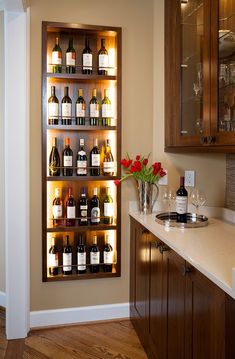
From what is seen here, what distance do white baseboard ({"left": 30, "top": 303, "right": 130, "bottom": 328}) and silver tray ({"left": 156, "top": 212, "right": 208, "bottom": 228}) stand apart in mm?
915

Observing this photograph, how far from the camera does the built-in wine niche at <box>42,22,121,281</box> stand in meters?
2.64

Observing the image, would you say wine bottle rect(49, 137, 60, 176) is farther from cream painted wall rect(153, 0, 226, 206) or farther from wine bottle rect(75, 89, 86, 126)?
cream painted wall rect(153, 0, 226, 206)

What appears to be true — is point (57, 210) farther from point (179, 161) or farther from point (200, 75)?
point (200, 75)

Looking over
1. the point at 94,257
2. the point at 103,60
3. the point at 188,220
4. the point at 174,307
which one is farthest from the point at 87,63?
the point at 174,307

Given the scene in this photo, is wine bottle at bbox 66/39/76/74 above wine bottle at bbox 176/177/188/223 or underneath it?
above

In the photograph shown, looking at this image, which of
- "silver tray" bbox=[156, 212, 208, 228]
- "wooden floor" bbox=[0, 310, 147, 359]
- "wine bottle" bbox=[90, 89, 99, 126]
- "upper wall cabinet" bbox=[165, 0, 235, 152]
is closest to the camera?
"upper wall cabinet" bbox=[165, 0, 235, 152]

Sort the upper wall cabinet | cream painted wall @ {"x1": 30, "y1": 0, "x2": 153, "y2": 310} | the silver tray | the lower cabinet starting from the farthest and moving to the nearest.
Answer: cream painted wall @ {"x1": 30, "y1": 0, "x2": 153, "y2": 310}
the silver tray
the upper wall cabinet
the lower cabinet

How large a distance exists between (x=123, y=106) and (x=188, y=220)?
105 cm

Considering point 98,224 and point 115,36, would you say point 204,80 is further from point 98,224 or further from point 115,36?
point 98,224

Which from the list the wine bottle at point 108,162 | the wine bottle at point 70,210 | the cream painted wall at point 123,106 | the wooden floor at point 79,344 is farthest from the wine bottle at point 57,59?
the wooden floor at point 79,344

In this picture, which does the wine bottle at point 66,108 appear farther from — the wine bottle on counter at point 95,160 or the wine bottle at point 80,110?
the wine bottle on counter at point 95,160

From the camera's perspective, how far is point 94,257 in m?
2.72

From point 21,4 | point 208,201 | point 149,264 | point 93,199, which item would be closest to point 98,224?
point 93,199

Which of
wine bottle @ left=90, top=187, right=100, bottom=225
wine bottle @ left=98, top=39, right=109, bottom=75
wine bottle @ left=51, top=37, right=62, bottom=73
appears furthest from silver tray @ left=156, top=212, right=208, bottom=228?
wine bottle @ left=51, top=37, right=62, bottom=73
